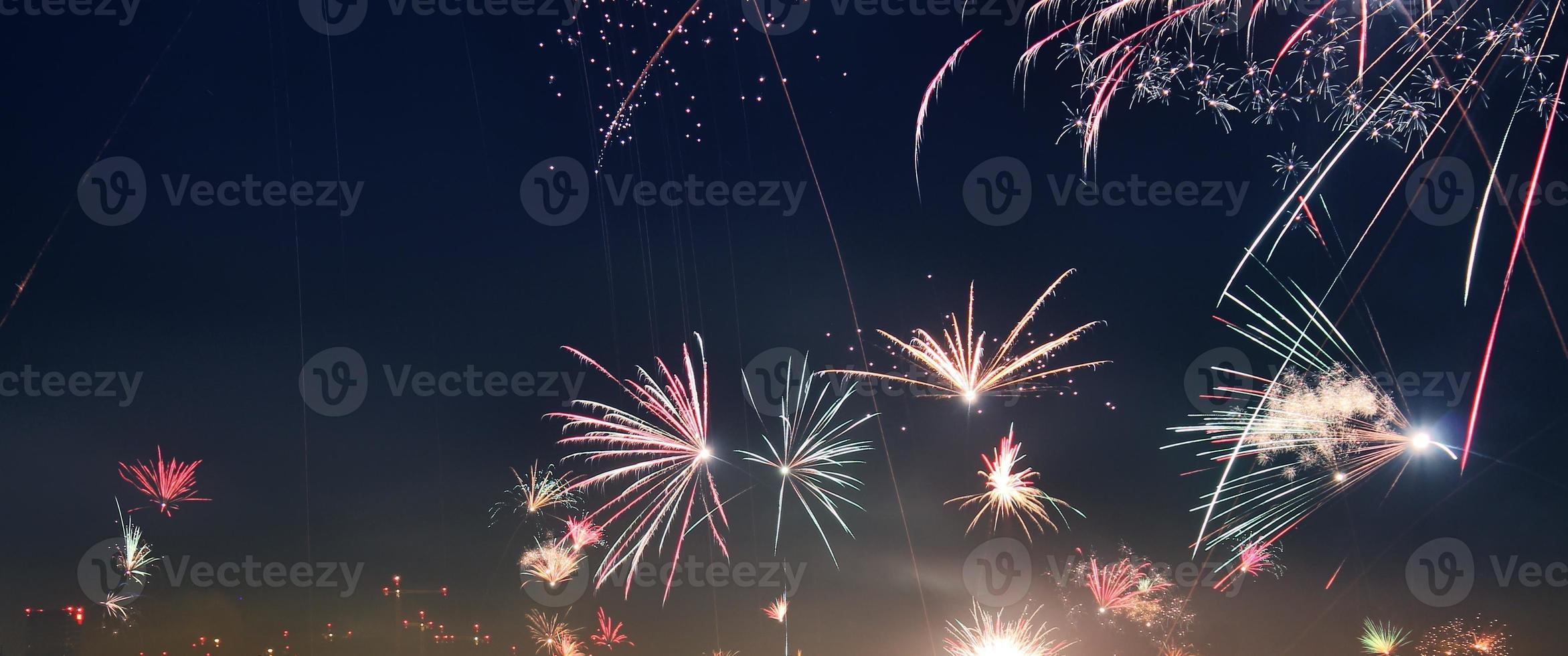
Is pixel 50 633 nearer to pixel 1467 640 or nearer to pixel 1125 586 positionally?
pixel 1125 586

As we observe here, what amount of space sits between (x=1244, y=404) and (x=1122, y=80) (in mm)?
9231

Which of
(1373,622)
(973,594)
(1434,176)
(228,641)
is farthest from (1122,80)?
(228,641)

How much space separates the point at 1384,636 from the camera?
29.9 meters

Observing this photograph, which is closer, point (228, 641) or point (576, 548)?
point (576, 548)

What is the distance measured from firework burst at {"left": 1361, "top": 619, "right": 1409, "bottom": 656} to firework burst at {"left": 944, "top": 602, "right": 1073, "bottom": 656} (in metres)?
11.0

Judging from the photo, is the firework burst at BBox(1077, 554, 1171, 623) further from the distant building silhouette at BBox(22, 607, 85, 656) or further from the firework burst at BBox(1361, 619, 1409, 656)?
the distant building silhouette at BBox(22, 607, 85, 656)

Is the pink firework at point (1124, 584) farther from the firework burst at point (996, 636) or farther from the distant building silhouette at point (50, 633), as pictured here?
the distant building silhouette at point (50, 633)

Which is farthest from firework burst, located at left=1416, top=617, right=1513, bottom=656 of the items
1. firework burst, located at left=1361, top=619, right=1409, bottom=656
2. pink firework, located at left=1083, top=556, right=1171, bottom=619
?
pink firework, located at left=1083, top=556, right=1171, bottom=619

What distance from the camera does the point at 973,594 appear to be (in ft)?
103

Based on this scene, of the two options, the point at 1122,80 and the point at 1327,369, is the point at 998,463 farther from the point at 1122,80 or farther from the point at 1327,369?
the point at 1122,80

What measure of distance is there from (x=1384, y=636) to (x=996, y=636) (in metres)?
14.7

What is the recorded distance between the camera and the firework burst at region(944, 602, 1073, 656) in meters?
25.9

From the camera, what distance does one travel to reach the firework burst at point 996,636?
85.0 ft

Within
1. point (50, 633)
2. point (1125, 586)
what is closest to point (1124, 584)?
point (1125, 586)
